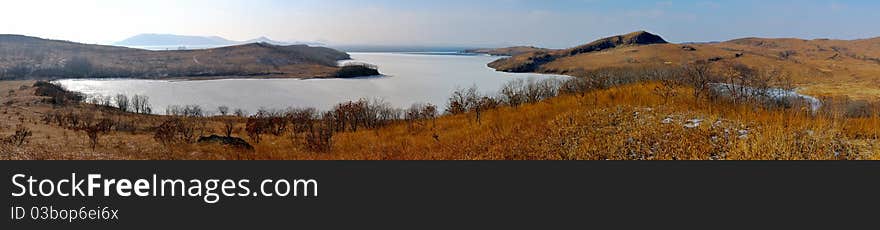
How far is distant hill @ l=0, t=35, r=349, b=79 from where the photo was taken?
147250mm

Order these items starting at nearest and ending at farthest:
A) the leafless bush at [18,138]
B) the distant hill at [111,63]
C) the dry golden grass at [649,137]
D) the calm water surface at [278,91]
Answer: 1. the dry golden grass at [649,137]
2. the leafless bush at [18,138]
3. the calm water surface at [278,91]
4. the distant hill at [111,63]

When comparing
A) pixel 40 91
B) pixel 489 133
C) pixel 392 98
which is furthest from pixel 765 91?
pixel 40 91

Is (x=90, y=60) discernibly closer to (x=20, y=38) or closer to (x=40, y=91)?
(x=20, y=38)

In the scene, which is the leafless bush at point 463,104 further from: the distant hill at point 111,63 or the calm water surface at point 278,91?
the distant hill at point 111,63

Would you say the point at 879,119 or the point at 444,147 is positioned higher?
the point at 879,119

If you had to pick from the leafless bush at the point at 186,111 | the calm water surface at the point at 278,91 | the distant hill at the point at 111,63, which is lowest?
the leafless bush at the point at 186,111

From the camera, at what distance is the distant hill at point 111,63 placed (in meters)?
147

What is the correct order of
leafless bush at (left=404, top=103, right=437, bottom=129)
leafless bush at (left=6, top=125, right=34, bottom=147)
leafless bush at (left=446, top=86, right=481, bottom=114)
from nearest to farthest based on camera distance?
leafless bush at (left=6, top=125, right=34, bottom=147)
leafless bush at (left=404, top=103, right=437, bottom=129)
leafless bush at (left=446, top=86, right=481, bottom=114)

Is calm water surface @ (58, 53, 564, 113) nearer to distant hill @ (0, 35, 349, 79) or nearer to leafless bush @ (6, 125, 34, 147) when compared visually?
distant hill @ (0, 35, 349, 79)

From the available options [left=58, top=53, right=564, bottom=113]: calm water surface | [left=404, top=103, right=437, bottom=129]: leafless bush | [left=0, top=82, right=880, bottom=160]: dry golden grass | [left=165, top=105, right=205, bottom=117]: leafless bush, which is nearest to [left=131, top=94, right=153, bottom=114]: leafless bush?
[left=58, top=53, right=564, bottom=113]: calm water surface

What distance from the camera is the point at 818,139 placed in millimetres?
6254

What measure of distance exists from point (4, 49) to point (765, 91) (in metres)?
243

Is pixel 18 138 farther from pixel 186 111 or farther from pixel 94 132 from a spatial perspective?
pixel 186 111

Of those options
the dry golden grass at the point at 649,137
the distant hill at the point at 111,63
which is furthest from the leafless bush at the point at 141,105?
the dry golden grass at the point at 649,137
